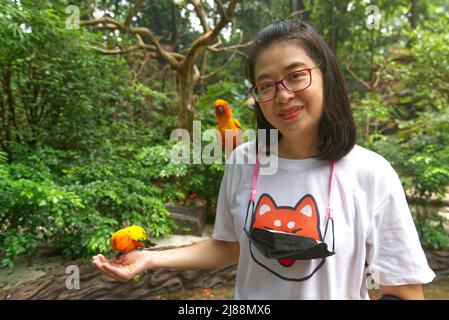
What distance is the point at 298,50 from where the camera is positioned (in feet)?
2.06

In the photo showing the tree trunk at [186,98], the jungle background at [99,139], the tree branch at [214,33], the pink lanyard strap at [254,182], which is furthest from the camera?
the tree trunk at [186,98]

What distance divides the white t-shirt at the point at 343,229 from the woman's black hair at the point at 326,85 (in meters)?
0.03

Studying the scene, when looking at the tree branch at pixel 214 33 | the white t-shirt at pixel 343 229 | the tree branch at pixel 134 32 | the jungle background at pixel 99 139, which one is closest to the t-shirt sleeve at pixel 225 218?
the white t-shirt at pixel 343 229

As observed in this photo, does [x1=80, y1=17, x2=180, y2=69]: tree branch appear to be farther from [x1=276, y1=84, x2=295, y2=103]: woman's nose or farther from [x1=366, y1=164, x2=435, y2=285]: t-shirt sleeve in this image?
[x1=366, y1=164, x2=435, y2=285]: t-shirt sleeve

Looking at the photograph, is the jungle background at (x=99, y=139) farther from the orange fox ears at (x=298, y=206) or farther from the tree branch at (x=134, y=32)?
the orange fox ears at (x=298, y=206)

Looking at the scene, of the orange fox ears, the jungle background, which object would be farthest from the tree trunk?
the orange fox ears

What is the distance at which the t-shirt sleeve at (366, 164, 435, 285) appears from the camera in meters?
0.56

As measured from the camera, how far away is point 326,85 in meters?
0.65

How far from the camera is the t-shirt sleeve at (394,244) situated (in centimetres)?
56

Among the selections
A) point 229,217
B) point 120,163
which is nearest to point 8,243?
point 120,163

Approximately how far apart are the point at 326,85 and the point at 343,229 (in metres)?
0.30

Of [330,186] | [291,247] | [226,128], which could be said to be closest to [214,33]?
[226,128]
